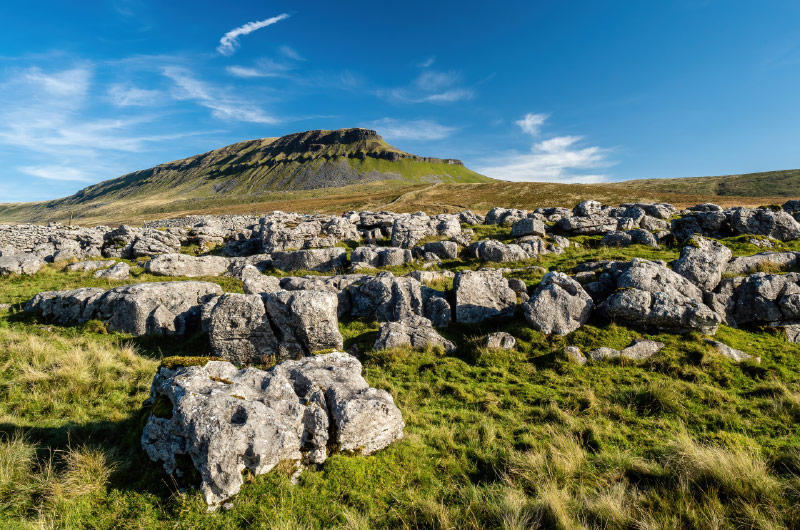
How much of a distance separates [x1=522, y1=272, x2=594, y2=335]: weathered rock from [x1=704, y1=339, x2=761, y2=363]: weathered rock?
421cm

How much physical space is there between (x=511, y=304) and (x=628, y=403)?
23.7ft

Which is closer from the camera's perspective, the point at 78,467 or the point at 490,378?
the point at 78,467

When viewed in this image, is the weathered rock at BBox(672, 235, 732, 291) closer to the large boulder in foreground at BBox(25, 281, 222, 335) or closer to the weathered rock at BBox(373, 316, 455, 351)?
the weathered rock at BBox(373, 316, 455, 351)

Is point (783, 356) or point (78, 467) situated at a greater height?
point (78, 467)

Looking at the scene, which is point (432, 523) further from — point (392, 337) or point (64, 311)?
point (64, 311)

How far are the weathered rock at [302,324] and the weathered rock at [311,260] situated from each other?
13238 millimetres

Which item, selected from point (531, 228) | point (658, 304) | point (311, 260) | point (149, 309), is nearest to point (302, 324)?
point (149, 309)

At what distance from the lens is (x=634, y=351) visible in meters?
12.4

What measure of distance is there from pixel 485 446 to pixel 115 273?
28385 millimetres

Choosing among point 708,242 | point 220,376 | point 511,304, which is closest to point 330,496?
point 220,376

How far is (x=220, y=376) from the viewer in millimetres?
7809

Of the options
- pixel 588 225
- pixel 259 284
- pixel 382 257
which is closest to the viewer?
pixel 259 284

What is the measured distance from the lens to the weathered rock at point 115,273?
77.7 feet

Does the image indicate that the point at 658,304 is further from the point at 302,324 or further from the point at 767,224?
the point at 767,224
